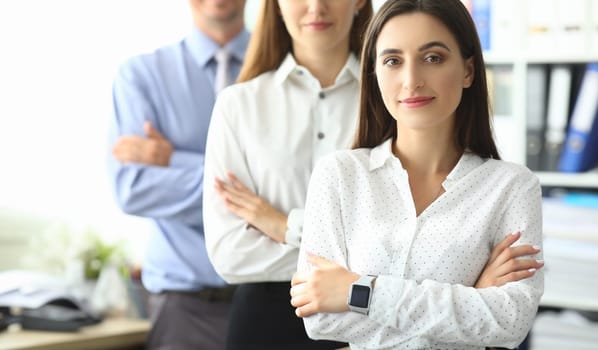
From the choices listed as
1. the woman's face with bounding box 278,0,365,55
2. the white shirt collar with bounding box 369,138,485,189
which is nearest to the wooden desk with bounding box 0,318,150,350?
the woman's face with bounding box 278,0,365,55

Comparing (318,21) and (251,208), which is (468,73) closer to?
(318,21)

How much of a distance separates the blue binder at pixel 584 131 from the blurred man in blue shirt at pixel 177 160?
4.30ft

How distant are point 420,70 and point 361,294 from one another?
1.42 feet

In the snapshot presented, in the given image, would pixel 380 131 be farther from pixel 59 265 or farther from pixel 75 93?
pixel 75 93

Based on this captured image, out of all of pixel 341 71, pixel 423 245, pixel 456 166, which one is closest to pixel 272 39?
pixel 341 71

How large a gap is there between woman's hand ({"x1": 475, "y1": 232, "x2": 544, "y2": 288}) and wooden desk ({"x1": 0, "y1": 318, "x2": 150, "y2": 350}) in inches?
62.9

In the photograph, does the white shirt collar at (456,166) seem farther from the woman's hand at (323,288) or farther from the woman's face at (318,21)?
the woman's face at (318,21)

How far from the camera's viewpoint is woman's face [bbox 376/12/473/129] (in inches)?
71.1

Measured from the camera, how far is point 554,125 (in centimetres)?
354

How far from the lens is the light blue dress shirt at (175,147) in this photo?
8.82ft

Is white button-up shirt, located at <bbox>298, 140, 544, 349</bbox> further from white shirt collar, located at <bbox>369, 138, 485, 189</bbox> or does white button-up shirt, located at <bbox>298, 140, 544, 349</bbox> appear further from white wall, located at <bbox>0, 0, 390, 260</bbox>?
white wall, located at <bbox>0, 0, 390, 260</bbox>

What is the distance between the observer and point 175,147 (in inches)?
110

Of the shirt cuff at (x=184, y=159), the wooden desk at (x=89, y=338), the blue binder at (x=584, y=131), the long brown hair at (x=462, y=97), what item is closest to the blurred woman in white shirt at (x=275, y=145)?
the long brown hair at (x=462, y=97)

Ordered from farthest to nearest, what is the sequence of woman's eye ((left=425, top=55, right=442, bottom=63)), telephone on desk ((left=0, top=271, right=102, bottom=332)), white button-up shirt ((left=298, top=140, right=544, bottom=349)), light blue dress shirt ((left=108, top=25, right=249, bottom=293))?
telephone on desk ((left=0, top=271, right=102, bottom=332)), light blue dress shirt ((left=108, top=25, right=249, bottom=293)), woman's eye ((left=425, top=55, right=442, bottom=63)), white button-up shirt ((left=298, top=140, right=544, bottom=349))
